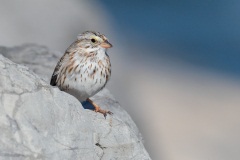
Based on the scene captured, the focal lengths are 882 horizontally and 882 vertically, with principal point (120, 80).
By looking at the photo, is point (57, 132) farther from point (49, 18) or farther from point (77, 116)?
point (49, 18)

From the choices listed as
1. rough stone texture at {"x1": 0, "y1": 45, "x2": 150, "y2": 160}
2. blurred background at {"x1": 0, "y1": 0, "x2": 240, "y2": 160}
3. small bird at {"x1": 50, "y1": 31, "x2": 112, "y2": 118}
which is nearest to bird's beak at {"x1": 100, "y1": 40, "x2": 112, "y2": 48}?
small bird at {"x1": 50, "y1": 31, "x2": 112, "y2": 118}

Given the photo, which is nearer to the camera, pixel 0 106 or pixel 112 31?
pixel 0 106

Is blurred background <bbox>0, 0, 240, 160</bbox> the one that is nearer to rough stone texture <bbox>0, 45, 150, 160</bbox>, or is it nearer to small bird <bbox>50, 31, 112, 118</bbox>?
small bird <bbox>50, 31, 112, 118</bbox>

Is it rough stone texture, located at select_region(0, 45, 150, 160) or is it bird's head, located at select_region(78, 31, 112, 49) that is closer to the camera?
rough stone texture, located at select_region(0, 45, 150, 160)

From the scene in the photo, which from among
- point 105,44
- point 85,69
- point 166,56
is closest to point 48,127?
point 85,69

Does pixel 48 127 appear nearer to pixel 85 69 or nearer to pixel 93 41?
pixel 85 69

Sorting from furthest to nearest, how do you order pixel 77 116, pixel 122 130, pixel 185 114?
pixel 185 114 < pixel 122 130 < pixel 77 116

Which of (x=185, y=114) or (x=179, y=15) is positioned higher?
(x=179, y=15)

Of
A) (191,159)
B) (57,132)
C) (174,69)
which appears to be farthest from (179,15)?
(57,132)

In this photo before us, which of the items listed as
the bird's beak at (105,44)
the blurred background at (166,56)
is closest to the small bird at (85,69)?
the bird's beak at (105,44)
